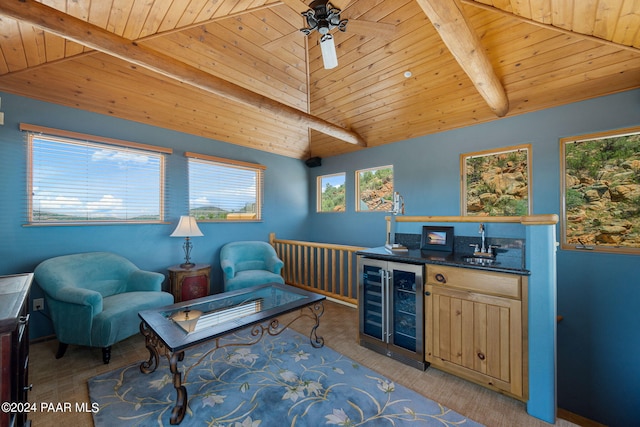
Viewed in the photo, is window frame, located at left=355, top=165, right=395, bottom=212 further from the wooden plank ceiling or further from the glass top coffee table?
the glass top coffee table

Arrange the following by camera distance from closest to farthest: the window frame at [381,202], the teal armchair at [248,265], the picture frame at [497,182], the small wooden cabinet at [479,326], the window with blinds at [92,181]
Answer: the small wooden cabinet at [479,326] < the window with blinds at [92,181] < the picture frame at [497,182] < the teal armchair at [248,265] < the window frame at [381,202]

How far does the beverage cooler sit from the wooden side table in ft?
7.10

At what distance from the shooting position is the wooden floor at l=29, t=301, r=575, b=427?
170 cm

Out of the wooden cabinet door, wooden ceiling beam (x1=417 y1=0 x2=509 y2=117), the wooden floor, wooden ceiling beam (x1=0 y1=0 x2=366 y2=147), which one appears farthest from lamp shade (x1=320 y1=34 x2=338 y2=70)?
the wooden floor

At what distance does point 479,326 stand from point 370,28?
8.26ft

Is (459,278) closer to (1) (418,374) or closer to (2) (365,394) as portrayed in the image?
(1) (418,374)

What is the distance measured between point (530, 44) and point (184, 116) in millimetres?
4204

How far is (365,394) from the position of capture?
6.24 ft

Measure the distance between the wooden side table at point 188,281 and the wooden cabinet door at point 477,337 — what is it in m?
2.81

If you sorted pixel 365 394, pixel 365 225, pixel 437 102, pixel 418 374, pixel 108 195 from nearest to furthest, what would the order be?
pixel 365 394 → pixel 418 374 → pixel 108 195 → pixel 437 102 → pixel 365 225

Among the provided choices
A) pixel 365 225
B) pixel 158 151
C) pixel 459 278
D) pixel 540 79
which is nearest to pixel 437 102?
pixel 540 79

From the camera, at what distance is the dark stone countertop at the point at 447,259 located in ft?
5.84

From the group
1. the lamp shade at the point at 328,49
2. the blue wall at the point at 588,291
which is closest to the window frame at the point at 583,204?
the blue wall at the point at 588,291

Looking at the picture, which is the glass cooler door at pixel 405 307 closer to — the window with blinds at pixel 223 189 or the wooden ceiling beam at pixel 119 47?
the wooden ceiling beam at pixel 119 47
